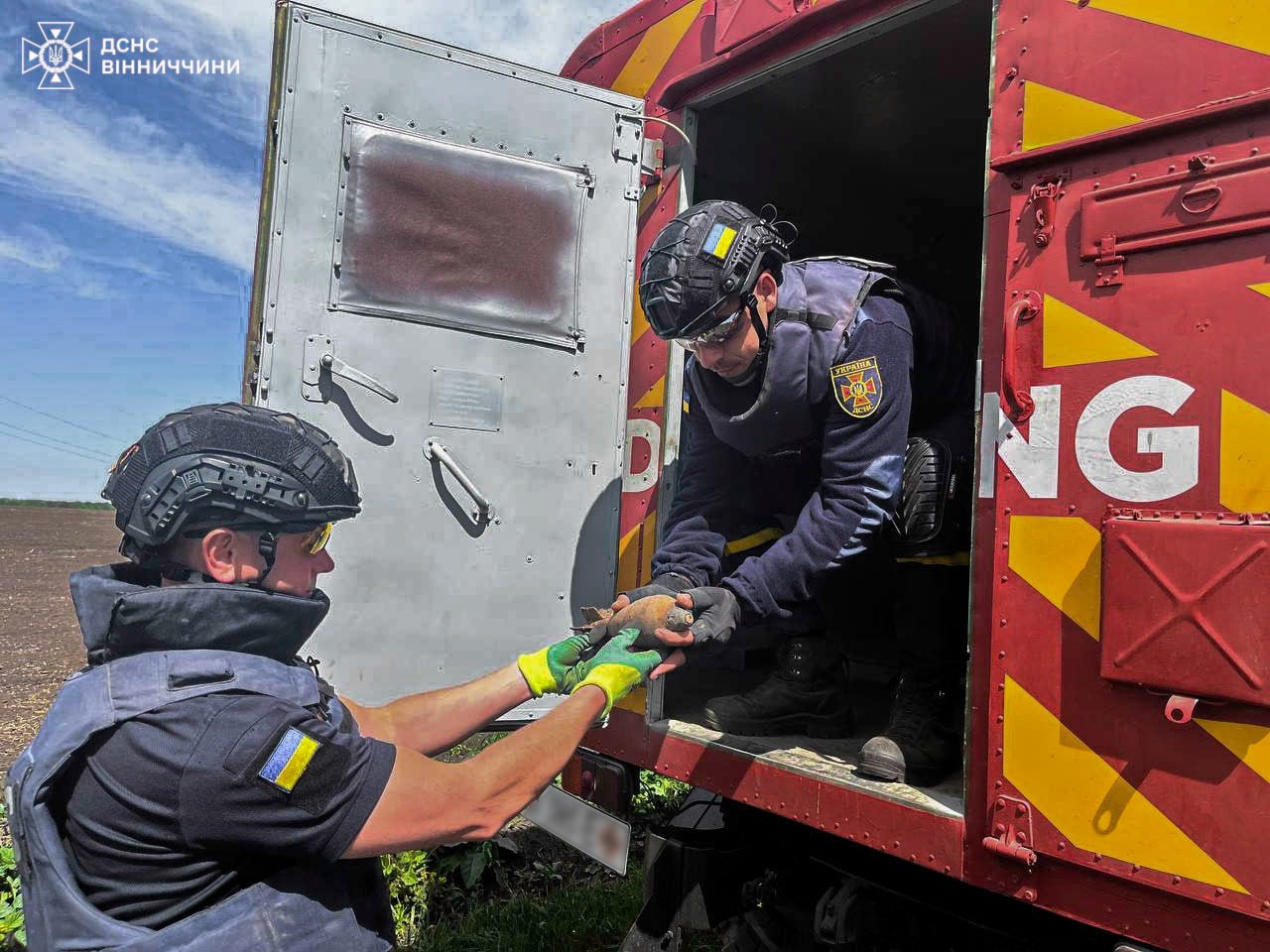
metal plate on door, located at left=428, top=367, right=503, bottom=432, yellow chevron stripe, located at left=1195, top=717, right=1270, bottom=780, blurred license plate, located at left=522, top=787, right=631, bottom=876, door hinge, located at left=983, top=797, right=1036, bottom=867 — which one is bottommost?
blurred license plate, located at left=522, top=787, right=631, bottom=876

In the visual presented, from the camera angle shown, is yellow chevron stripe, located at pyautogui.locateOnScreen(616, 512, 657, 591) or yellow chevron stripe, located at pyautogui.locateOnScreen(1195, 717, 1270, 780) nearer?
yellow chevron stripe, located at pyautogui.locateOnScreen(1195, 717, 1270, 780)

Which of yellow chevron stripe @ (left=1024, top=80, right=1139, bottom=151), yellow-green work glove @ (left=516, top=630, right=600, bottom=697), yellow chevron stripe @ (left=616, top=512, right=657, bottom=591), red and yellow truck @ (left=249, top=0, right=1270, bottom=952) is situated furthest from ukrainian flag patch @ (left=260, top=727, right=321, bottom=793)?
yellow chevron stripe @ (left=1024, top=80, right=1139, bottom=151)

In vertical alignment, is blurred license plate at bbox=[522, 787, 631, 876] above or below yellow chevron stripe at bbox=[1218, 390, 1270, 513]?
below

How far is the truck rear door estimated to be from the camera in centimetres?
161

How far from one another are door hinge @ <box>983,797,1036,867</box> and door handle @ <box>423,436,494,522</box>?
1742 millimetres

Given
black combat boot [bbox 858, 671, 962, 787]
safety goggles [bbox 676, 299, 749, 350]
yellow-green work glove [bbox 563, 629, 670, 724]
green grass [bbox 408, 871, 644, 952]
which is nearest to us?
yellow-green work glove [bbox 563, 629, 670, 724]

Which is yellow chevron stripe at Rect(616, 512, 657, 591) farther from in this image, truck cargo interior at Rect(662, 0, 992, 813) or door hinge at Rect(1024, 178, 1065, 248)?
door hinge at Rect(1024, 178, 1065, 248)

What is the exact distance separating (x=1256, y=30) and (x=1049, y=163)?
1.33ft

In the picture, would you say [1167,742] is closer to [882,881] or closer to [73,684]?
[882,881]

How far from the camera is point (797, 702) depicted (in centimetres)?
294

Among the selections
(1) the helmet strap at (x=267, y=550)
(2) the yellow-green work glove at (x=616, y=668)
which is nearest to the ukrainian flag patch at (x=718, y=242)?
(2) the yellow-green work glove at (x=616, y=668)

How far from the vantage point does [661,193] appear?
125 inches

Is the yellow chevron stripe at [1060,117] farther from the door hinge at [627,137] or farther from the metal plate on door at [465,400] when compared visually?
the metal plate on door at [465,400]

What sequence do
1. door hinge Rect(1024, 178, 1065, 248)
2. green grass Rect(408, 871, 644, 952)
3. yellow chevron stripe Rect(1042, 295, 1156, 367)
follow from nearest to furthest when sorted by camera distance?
yellow chevron stripe Rect(1042, 295, 1156, 367) < door hinge Rect(1024, 178, 1065, 248) < green grass Rect(408, 871, 644, 952)
